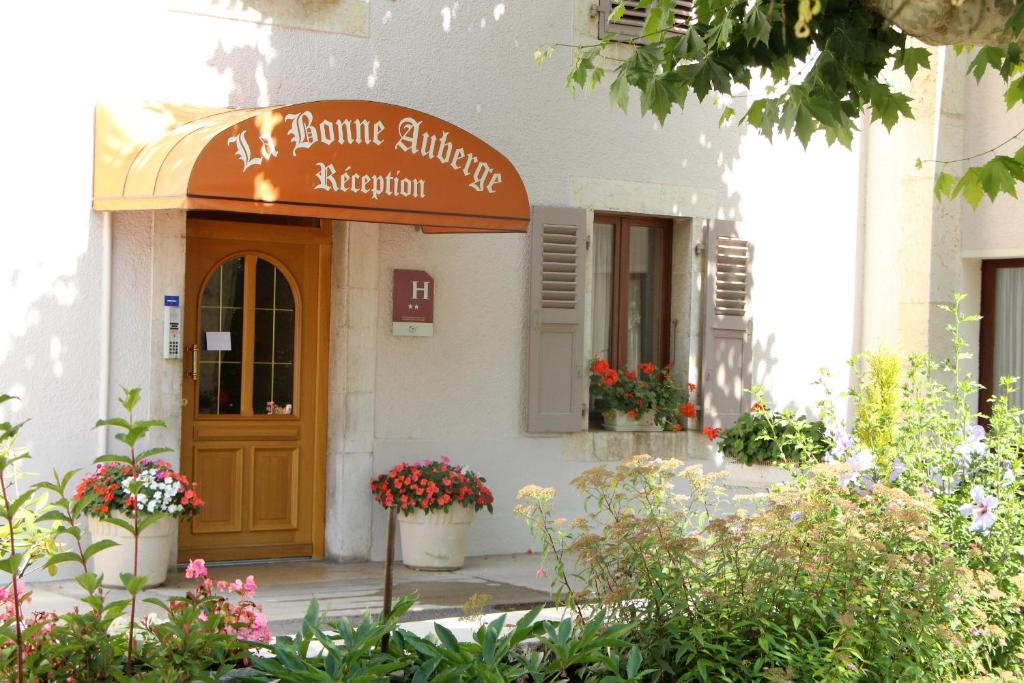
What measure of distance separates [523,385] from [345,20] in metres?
2.85

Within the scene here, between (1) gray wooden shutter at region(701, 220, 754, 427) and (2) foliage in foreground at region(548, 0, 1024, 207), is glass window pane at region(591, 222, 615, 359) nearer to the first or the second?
(1) gray wooden shutter at region(701, 220, 754, 427)

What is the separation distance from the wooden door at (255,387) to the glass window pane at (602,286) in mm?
2192

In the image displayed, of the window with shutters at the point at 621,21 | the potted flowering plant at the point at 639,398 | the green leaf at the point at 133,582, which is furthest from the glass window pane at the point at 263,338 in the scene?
the green leaf at the point at 133,582

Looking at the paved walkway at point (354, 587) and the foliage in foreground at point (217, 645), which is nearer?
the foliage in foreground at point (217, 645)

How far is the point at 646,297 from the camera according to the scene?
10.5 meters

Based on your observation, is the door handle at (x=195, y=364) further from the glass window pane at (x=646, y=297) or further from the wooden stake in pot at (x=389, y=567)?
the wooden stake in pot at (x=389, y=567)

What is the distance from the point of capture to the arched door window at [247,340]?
872 centimetres

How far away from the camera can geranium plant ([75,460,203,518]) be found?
735 cm

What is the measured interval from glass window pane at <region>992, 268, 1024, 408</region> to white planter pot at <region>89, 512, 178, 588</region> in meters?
6.71

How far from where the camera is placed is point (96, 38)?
26.3 ft

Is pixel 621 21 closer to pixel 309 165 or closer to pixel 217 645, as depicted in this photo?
pixel 309 165

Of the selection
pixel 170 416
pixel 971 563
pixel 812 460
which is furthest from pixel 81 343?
pixel 971 563

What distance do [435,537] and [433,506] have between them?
0.75 ft

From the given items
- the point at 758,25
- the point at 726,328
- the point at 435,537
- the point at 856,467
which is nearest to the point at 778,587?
the point at 856,467
